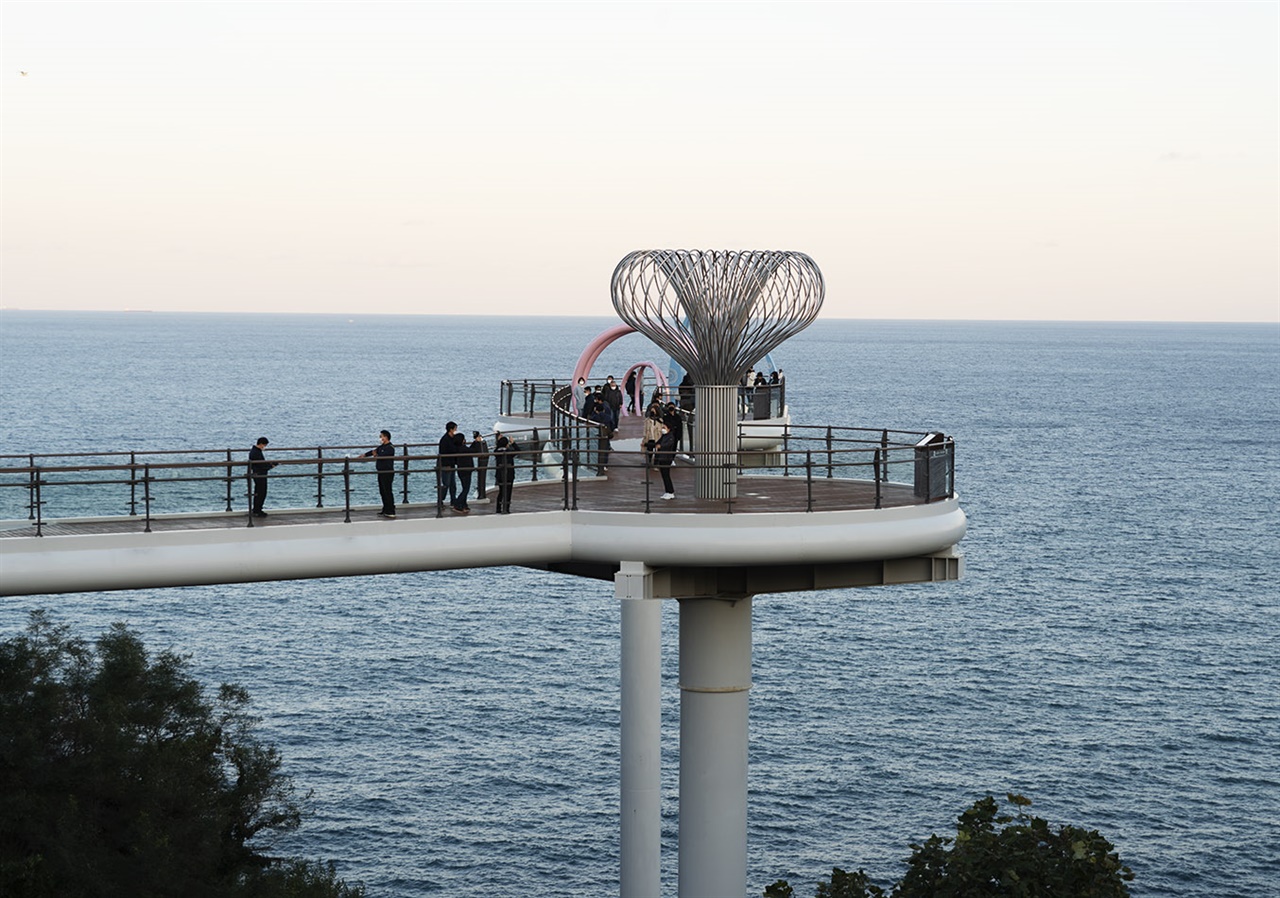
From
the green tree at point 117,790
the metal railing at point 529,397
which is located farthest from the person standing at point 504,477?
the metal railing at point 529,397

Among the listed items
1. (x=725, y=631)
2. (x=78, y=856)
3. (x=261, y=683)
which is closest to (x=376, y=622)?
(x=261, y=683)

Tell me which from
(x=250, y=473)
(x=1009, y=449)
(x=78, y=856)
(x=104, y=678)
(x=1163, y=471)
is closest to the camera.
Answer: (x=250, y=473)

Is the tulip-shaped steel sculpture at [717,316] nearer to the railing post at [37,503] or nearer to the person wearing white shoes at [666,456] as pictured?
the person wearing white shoes at [666,456]

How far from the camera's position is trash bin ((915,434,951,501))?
26875 millimetres

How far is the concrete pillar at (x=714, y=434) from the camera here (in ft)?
91.3

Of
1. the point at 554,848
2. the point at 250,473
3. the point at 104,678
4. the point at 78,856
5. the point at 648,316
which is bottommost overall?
the point at 554,848

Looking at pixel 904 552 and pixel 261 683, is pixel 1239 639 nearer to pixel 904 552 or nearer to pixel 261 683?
pixel 261 683

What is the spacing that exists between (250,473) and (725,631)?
8.44m

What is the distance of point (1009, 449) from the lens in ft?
493

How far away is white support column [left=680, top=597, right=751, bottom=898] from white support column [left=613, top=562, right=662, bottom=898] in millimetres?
2634

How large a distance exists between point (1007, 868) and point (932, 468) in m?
6.39

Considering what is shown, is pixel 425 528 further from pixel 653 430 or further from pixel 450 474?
pixel 653 430

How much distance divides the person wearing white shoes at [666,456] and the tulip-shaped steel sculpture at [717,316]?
1.70ft

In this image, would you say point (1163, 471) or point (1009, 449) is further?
point (1009, 449)
